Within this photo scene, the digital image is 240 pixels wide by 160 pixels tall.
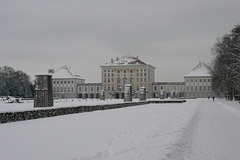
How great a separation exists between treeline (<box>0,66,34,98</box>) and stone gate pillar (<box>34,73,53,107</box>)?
180ft

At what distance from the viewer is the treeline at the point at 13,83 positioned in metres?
70.9

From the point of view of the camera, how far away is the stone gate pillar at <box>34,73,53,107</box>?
746 inches

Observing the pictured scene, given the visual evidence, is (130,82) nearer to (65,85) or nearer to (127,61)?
(127,61)

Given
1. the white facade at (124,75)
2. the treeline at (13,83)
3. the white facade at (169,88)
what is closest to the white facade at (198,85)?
the white facade at (169,88)

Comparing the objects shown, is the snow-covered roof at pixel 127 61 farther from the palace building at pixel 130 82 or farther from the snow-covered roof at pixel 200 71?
the snow-covered roof at pixel 200 71

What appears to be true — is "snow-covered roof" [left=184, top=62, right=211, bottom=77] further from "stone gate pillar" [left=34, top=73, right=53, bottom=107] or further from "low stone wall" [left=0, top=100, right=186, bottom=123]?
"stone gate pillar" [left=34, top=73, right=53, bottom=107]

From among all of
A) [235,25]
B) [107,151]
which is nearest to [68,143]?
[107,151]

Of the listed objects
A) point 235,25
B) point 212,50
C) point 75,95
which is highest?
point 235,25

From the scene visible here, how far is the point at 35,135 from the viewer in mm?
8539

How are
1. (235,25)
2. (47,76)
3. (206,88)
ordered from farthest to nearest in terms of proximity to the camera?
(206,88) → (235,25) → (47,76)

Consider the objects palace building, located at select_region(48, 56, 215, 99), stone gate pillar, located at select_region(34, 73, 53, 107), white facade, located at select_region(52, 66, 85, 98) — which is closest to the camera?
stone gate pillar, located at select_region(34, 73, 53, 107)

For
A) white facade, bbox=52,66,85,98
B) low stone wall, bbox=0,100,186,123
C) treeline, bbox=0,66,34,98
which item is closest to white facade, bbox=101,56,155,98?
white facade, bbox=52,66,85,98

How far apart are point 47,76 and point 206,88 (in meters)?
89.4

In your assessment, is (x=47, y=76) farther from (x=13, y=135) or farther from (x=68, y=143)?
(x=68, y=143)
